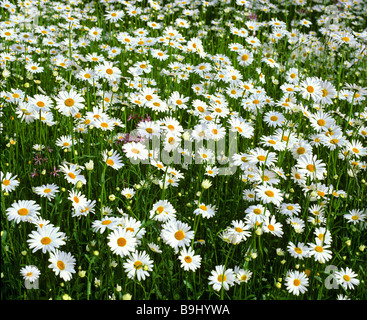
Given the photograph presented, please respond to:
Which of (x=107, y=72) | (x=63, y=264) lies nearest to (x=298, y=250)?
(x=63, y=264)

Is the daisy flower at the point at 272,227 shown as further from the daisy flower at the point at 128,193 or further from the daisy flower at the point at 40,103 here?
the daisy flower at the point at 40,103

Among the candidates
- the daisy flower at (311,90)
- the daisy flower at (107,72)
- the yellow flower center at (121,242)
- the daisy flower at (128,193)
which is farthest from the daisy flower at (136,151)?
the daisy flower at (311,90)

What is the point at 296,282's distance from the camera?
72.5 inches

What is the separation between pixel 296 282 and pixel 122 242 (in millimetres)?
886

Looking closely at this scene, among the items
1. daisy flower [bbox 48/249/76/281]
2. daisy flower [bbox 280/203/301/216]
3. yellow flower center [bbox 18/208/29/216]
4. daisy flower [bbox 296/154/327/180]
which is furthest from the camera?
daisy flower [bbox 296/154/327/180]

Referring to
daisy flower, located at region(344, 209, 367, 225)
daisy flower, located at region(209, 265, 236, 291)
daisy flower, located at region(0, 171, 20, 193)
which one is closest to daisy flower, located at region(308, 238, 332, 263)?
daisy flower, located at region(344, 209, 367, 225)

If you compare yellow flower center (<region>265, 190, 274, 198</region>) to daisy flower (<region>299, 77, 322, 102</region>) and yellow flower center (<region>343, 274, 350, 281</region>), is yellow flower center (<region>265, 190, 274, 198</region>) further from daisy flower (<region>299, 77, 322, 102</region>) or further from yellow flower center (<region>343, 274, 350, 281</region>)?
daisy flower (<region>299, 77, 322, 102</region>)

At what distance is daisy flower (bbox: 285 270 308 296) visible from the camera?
5.94ft

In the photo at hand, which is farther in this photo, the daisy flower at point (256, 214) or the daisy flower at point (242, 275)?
the daisy flower at point (256, 214)

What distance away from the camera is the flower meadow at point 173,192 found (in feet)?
5.90

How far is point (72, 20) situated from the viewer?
433 centimetres

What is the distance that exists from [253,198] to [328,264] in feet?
1.85

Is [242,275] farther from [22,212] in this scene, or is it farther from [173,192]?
[22,212]
